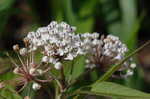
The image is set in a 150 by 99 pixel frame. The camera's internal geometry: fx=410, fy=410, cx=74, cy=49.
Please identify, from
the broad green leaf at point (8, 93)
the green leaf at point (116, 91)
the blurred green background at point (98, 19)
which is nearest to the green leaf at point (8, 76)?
the broad green leaf at point (8, 93)

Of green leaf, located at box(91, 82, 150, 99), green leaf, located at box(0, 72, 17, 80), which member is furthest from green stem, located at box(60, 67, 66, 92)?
green leaf, located at box(0, 72, 17, 80)

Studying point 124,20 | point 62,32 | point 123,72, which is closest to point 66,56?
point 62,32

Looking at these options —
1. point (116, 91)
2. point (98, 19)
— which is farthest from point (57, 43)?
point (98, 19)

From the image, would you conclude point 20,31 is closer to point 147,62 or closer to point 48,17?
point 48,17

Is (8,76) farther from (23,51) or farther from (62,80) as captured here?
(62,80)

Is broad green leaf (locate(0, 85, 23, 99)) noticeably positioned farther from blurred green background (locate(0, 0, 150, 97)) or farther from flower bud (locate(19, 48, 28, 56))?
blurred green background (locate(0, 0, 150, 97))
